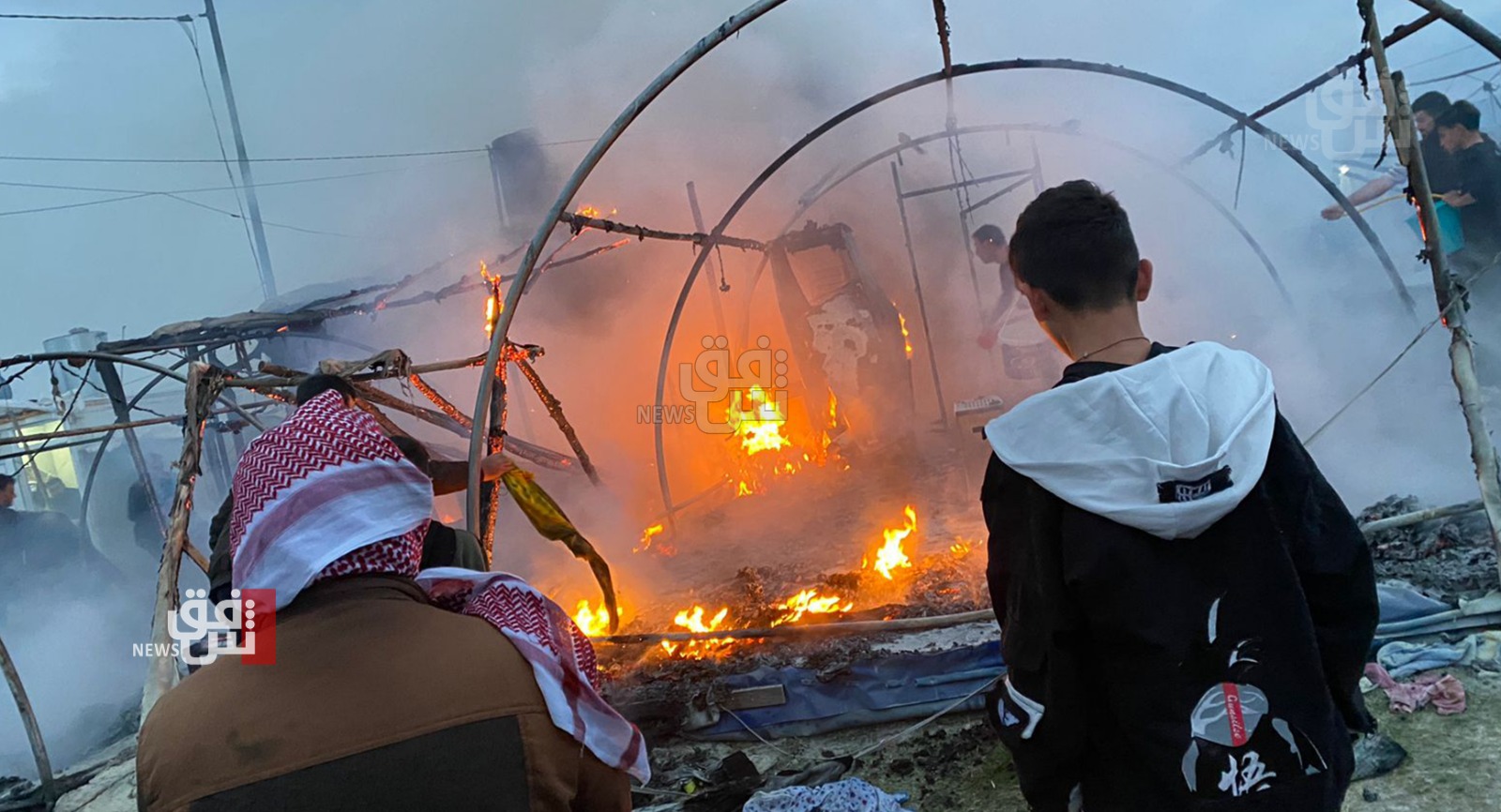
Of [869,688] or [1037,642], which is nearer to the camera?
[1037,642]

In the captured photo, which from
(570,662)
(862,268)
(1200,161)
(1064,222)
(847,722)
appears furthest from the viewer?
(1200,161)

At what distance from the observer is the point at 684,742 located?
4922mm

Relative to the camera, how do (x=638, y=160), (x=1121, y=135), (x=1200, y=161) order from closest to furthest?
(x=1121, y=135)
(x=638, y=160)
(x=1200, y=161)

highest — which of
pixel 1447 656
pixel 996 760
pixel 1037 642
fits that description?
pixel 1037 642

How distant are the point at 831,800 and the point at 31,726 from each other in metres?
6.26

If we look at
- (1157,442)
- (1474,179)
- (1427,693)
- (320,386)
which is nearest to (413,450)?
(320,386)

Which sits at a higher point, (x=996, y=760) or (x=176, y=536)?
(x=176, y=536)

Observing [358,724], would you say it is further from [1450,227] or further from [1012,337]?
[1012,337]

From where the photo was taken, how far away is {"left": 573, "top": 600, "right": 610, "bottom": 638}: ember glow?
6.96 metres

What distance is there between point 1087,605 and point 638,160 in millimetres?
14063

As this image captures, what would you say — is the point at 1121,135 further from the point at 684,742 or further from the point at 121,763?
the point at 121,763

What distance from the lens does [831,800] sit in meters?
3.70

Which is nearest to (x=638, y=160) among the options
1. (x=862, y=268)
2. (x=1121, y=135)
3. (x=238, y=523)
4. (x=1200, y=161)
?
(x=862, y=268)

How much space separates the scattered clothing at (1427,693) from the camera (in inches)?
146
